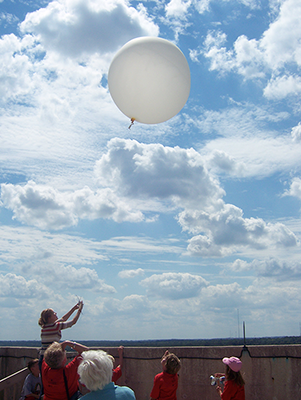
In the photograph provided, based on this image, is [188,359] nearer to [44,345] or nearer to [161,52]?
[44,345]

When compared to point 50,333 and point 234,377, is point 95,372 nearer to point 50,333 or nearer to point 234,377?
point 50,333

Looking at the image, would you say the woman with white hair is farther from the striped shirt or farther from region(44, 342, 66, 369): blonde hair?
the striped shirt

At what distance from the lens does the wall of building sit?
6180 mm

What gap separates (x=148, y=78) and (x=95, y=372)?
4400 millimetres

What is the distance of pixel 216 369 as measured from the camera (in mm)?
6328

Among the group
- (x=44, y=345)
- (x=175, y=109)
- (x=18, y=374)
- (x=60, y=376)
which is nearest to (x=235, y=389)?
(x=60, y=376)

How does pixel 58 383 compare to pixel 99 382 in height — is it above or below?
below

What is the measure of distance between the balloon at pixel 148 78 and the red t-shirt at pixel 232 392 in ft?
14.3

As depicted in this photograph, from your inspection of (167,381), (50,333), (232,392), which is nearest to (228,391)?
(232,392)

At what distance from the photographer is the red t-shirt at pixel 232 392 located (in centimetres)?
482

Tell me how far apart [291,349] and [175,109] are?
4781 mm

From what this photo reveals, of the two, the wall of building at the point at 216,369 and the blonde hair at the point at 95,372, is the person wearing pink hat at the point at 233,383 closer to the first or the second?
the wall of building at the point at 216,369

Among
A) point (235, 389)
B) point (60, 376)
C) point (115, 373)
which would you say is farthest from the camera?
point (235, 389)

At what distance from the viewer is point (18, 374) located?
242 inches
